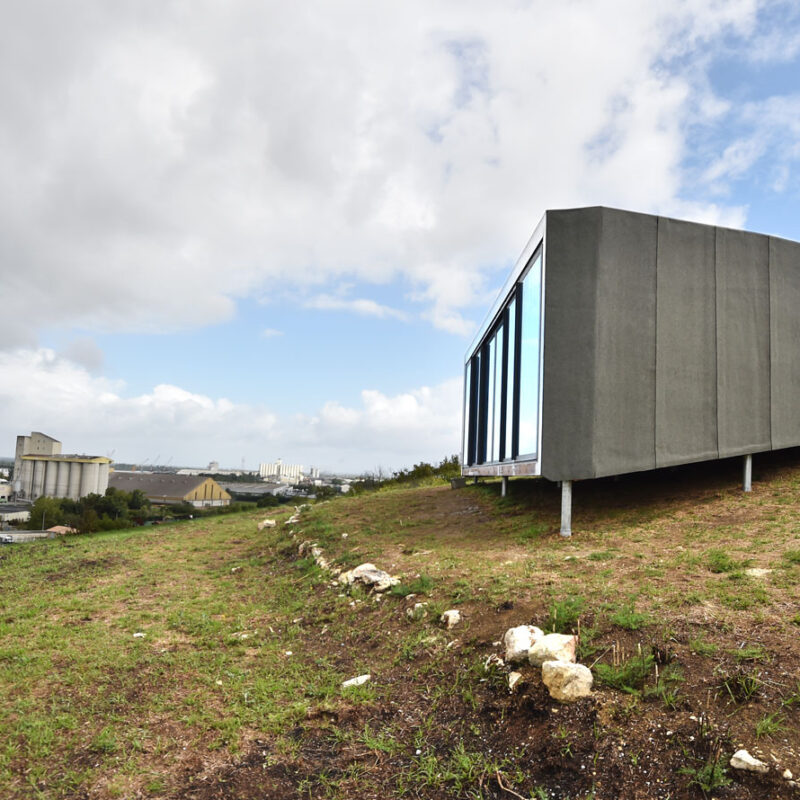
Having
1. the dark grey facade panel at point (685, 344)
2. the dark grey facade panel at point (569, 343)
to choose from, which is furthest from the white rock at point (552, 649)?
the dark grey facade panel at point (685, 344)

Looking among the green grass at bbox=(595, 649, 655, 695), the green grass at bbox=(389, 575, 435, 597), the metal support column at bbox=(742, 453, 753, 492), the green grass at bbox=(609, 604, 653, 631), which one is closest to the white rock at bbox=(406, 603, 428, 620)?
the green grass at bbox=(389, 575, 435, 597)

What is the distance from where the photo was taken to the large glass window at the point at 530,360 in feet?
31.5

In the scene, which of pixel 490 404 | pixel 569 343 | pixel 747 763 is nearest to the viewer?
pixel 747 763

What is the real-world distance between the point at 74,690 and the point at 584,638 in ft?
14.4

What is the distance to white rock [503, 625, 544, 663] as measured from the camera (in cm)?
445

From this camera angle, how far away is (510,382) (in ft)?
40.7

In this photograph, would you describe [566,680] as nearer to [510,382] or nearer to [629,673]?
[629,673]

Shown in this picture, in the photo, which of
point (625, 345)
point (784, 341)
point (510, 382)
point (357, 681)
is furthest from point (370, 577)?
point (784, 341)

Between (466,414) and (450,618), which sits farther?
(466,414)

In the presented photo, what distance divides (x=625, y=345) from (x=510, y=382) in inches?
138

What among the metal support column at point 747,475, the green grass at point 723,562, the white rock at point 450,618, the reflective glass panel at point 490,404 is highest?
the reflective glass panel at point 490,404

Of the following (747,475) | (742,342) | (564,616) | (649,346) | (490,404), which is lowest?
(564,616)

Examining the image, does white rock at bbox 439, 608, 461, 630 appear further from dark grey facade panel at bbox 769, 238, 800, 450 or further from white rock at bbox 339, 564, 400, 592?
Result: dark grey facade panel at bbox 769, 238, 800, 450

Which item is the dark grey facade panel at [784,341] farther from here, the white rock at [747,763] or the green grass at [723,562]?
the white rock at [747,763]
